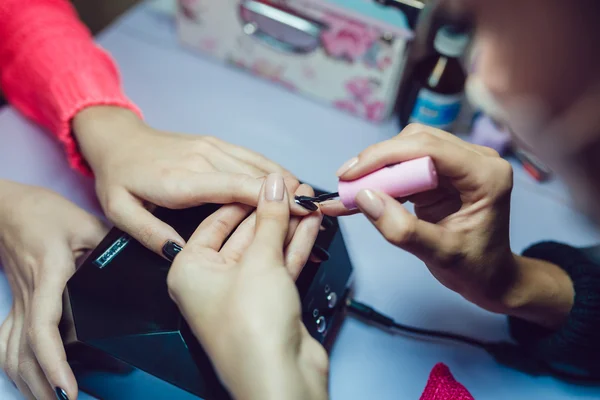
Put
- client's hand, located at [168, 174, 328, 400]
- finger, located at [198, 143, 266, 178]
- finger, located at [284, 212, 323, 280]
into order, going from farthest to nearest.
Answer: finger, located at [198, 143, 266, 178], finger, located at [284, 212, 323, 280], client's hand, located at [168, 174, 328, 400]

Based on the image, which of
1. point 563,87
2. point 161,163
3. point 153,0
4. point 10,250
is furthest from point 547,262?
point 153,0

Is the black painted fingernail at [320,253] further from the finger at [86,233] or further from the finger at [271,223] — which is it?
the finger at [86,233]

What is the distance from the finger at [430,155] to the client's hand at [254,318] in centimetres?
10

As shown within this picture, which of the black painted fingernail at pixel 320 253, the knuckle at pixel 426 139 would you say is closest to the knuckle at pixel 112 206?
the black painted fingernail at pixel 320 253

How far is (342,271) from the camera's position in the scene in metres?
0.58

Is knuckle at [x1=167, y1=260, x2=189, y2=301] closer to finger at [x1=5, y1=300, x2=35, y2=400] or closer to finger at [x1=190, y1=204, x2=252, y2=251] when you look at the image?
finger at [x1=190, y1=204, x2=252, y2=251]

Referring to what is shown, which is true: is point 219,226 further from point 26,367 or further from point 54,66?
point 54,66

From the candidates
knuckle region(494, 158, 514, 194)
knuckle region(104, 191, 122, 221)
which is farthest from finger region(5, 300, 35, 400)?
knuckle region(494, 158, 514, 194)

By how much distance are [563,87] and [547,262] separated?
1.14ft

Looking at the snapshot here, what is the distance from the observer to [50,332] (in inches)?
19.2

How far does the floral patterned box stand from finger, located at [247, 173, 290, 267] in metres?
0.34

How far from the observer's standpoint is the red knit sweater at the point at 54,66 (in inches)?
26.4

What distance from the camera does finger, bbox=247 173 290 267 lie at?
415mm

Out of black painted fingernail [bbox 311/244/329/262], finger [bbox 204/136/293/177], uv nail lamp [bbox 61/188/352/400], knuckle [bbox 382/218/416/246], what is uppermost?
knuckle [bbox 382/218/416/246]
